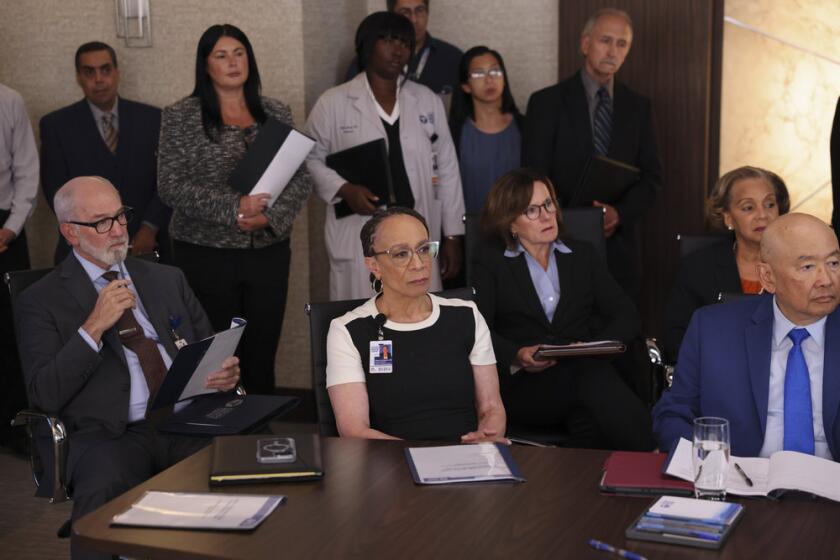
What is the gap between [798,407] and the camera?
9.89ft

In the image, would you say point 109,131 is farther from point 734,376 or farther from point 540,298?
point 734,376

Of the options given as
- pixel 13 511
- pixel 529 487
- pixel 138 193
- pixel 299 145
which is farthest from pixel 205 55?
pixel 529 487

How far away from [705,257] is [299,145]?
1.87 m

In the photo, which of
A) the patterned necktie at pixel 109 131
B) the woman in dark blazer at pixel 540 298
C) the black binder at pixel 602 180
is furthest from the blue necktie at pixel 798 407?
the patterned necktie at pixel 109 131

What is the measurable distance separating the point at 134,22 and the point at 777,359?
437cm

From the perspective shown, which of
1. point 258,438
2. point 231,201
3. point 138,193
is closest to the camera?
point 258,438

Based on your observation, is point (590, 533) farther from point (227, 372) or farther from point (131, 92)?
point (131, 92)

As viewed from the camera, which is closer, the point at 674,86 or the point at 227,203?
the point at 227,203

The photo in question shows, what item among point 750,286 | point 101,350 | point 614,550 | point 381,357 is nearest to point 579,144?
point 750,286

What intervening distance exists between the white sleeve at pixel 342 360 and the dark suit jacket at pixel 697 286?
4.89 feet

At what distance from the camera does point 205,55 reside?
16.5 feet

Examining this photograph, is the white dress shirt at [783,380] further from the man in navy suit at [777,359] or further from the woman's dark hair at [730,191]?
the woman's dark hair at [730,191]

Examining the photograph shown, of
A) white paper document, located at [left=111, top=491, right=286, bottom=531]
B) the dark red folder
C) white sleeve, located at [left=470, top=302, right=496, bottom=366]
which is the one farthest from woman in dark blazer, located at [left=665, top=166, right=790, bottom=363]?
white paper document, located at [left=111, top=491, right=286, bottom=531]

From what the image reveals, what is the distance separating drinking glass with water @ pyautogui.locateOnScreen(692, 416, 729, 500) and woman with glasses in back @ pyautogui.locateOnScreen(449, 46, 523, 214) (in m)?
3.34
